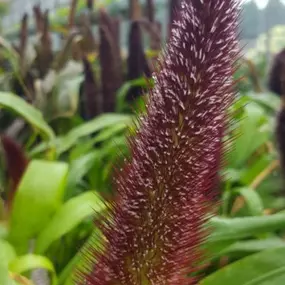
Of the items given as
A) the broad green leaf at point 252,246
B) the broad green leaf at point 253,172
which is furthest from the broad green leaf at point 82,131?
the broad green leaf at point 252,246

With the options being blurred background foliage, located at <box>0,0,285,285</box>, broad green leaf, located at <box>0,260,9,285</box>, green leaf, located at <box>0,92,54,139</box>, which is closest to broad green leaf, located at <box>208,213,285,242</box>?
blurred background foliage, located at <box>0,0,285,285</box>

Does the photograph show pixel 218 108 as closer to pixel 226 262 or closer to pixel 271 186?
pixel 226 262

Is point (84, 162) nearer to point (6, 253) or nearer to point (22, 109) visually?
point (22, 109)

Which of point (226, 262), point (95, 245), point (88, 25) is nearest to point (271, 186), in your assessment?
point (226, 262)

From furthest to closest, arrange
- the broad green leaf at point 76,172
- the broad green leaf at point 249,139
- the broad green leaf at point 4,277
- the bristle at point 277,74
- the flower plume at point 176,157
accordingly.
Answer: the bristle at point 277,74 < the broad green leaf at point 249,139 < the broad green leaf at point 76,172 < the broad green leaf at point 4,277 < the flower plume at point 176,157

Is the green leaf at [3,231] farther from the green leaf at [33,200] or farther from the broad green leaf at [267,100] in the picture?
the broad green leaf at [267,100]

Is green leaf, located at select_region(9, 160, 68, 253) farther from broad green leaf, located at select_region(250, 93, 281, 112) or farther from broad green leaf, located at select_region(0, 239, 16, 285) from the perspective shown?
broad green leaf, located at select_region(250, 93, 281, 112)
